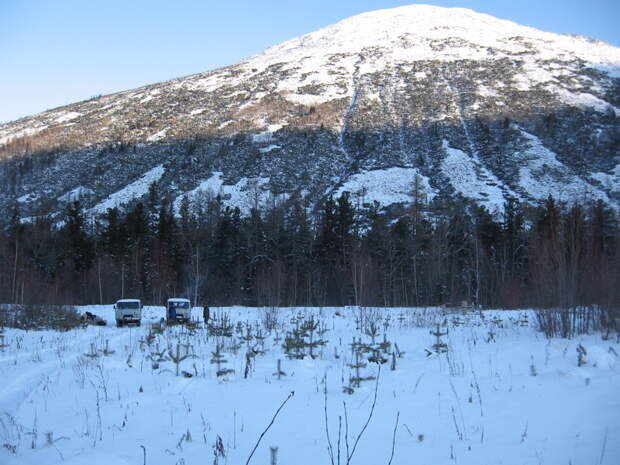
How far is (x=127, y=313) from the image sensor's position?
2300 cm

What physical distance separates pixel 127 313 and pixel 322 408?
19.3 metres

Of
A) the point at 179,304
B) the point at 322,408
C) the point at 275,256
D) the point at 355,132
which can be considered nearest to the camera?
the point at 322,408

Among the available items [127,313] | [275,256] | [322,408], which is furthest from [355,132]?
[322,408]

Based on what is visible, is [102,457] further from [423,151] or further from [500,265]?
[423,151]

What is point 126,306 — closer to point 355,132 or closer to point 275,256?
point 275,256

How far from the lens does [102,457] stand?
4.32 metres

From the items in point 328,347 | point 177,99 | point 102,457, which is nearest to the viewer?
point 102,457

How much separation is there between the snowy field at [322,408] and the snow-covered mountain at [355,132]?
48523 millimetres

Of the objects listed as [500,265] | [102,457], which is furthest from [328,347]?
[500,265]

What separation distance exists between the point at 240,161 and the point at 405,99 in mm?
38285

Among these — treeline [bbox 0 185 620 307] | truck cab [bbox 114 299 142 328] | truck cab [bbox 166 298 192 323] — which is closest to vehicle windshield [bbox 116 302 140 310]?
truck cab [bbox 114 299 142 328]

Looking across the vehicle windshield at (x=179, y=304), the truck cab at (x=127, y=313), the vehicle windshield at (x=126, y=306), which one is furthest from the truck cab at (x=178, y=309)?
the vehicle windshield at (x=126, y=306)

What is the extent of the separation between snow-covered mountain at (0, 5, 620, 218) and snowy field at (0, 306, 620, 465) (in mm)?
48523

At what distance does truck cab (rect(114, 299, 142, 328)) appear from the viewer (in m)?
→ 22.8
